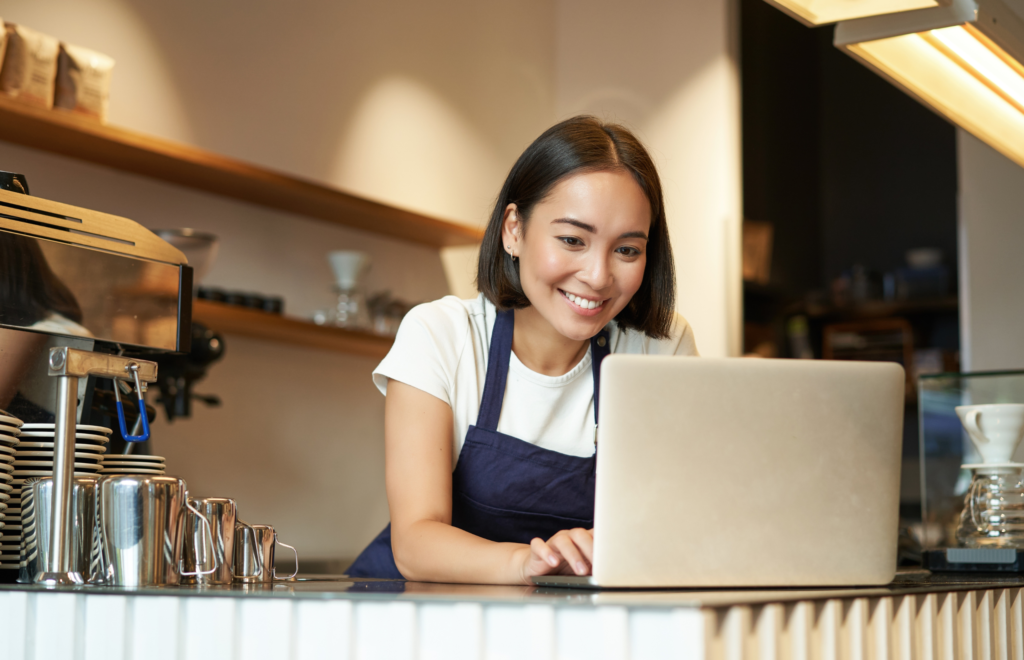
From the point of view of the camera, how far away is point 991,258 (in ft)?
11.8

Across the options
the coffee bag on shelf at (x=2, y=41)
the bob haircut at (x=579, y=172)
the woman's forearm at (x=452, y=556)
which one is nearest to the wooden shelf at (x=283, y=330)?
the coffee bag on shelf at (x=2, y=41)

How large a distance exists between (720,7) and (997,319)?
1.48 meters

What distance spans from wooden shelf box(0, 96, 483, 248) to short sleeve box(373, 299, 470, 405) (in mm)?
1245

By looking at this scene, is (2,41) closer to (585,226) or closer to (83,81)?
(83,81)

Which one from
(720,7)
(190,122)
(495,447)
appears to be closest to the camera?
(495,447)

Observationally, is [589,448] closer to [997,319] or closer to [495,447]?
[495,447]

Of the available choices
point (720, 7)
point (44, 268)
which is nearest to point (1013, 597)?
point (44, 268)

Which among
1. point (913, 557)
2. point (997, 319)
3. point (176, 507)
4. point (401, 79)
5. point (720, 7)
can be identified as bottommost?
point (913, 557)

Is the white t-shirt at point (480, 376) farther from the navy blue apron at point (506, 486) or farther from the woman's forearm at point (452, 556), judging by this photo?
the woman's forearm at point (452, 556)

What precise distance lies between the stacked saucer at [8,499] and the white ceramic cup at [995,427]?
125 centimetres

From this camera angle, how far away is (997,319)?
11.7 feet

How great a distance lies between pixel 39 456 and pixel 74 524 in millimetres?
175

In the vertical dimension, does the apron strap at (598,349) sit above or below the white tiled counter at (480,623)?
above

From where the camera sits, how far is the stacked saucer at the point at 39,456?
1.16m
